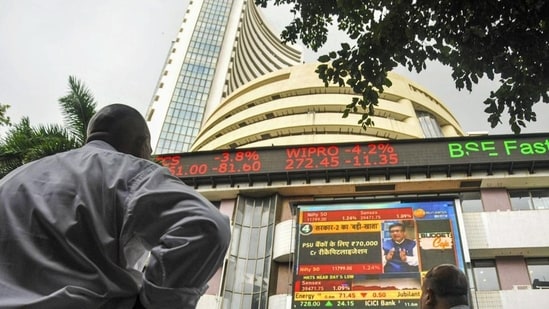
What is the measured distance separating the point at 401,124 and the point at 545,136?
386 inches

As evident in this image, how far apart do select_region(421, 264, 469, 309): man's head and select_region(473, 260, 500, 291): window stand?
13367mm

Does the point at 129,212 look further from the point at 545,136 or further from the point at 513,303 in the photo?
the point at 545,136

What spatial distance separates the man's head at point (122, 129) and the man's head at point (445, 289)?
202 centimetres

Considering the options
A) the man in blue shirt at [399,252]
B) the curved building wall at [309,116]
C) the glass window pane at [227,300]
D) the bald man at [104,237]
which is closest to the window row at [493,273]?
the man in blue shirt at [399,252]

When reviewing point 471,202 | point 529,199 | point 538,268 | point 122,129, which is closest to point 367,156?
point 471,202

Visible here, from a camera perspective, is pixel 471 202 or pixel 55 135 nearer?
pixel 55 135

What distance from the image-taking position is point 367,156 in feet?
58.4

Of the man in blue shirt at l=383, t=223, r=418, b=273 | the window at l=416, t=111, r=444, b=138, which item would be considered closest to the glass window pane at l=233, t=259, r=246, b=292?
the man in blue shirt at l=383, t=223, r=418, b=273

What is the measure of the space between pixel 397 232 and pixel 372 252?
1.15m

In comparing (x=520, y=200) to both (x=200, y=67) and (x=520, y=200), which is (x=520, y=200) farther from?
(x=200, y=67)

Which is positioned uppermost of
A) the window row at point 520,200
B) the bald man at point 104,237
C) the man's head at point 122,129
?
the window row at point 520,200

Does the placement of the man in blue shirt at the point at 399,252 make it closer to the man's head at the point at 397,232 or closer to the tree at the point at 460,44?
the man's head at the point at 397,232

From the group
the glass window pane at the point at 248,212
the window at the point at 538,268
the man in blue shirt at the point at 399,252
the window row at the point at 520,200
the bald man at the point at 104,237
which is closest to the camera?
the bald man at the point at 104,237

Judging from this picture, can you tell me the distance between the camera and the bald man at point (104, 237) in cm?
118
